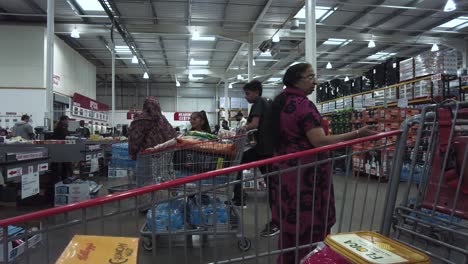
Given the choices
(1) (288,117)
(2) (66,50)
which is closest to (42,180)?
(1) (288,117)

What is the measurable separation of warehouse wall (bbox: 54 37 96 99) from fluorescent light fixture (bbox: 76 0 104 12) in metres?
2.96

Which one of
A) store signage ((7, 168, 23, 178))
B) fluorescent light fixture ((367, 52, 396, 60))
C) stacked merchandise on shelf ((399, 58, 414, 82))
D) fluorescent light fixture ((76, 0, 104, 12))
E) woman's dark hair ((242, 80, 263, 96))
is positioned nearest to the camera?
store signage ((7, 168, 23, 178))

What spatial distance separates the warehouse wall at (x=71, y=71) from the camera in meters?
14.4

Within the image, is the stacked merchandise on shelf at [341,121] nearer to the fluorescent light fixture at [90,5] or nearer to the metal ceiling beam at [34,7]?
the fluorescent light fixture at [90,5]

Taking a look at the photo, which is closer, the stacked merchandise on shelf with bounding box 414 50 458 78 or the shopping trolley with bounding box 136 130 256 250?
the shopping trolley with bounding box 136 130 256 250

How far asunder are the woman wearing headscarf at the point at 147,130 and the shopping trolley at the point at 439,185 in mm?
3535

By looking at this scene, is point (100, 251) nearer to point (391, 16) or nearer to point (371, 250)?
point (371, 250)

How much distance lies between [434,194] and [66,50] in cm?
1584

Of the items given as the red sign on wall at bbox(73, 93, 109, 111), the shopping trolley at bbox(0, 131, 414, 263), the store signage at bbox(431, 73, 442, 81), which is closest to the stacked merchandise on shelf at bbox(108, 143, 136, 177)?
the shopping trolley at bbox(0, 131, 414, 263)

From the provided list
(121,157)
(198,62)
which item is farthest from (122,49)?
(121,157)

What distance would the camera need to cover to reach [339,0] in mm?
10758

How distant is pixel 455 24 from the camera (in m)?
13.1

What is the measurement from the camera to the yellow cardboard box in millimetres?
1179

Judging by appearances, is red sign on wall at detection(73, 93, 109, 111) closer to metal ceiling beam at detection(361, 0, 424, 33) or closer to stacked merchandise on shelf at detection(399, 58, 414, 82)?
metal ceiling beam at detection(361, 0, 424, 33)
